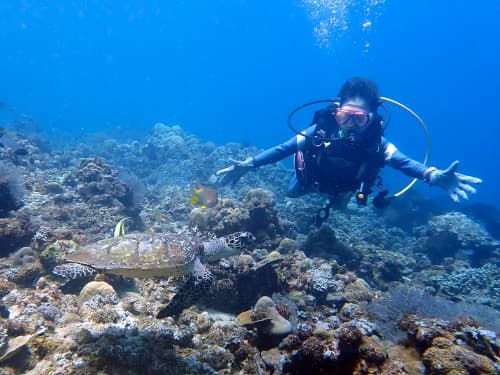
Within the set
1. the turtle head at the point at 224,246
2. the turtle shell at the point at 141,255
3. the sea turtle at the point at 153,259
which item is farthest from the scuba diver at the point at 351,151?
the turtle shell at the point at 141,255

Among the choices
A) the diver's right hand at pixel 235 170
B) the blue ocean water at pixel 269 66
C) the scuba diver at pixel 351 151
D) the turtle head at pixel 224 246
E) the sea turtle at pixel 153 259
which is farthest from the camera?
the blue ocean water at pixel 269 66

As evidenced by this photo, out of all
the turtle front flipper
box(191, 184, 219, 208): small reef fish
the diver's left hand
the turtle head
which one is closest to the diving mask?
the diver's left hand

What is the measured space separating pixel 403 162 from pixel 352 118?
4.87ft

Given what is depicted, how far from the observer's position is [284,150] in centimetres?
712

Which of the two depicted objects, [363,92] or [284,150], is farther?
[284,150]

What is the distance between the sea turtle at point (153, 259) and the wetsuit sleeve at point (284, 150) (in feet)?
10.5

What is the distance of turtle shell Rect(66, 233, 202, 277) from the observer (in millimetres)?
3789

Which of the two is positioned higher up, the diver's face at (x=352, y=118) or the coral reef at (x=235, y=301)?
the diver's face at (x=352, y=118)

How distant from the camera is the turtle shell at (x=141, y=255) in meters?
3.79

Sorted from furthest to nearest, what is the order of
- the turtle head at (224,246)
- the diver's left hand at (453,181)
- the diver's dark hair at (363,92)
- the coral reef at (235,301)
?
the diver's dark hair at (363,92) < the diver's left hand at (453,181) < the turtle head at (224,246) < the coral reef at (235,301)

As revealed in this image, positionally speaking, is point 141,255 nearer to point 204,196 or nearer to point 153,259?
point 153,259

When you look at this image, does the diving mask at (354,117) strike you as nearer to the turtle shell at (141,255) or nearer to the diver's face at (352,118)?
the diver's face at (352,118)

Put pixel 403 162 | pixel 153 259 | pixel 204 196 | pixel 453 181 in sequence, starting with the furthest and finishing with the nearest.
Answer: pixel 204 196, pixel 403 162, pixel 453 181, pixel 153 259

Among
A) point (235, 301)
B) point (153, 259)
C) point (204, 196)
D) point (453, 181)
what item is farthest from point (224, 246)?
point (453, 181)
